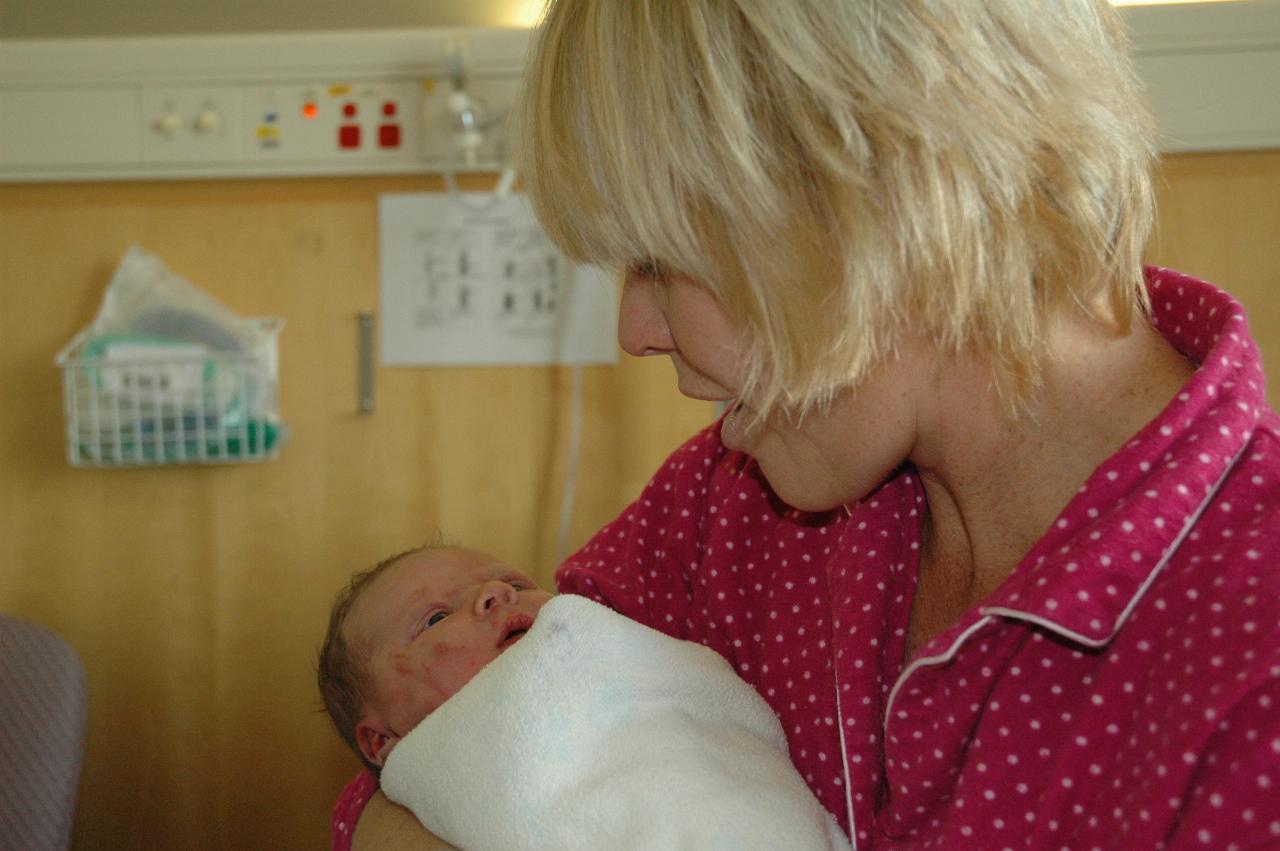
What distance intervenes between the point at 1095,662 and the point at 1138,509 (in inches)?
4.2

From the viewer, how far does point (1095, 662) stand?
0.81 meters

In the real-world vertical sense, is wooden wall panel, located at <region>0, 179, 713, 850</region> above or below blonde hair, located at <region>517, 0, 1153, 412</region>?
below

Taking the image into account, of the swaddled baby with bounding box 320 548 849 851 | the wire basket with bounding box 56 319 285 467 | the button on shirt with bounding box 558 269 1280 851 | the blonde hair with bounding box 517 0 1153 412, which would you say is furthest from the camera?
the wire basket with bounding box 56 319 285 467

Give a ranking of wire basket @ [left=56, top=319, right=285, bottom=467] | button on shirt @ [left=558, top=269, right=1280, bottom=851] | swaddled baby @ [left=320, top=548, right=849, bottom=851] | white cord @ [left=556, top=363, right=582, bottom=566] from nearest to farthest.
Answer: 1. button on shirt @ [left=558, top=269, right=1280, bottom=851]
2. swaddled baby @ [left=320, top=548, right=849, bottom=851]
3. wire basket @ [left=56, top=319, right=285, bottom=467]
4. white cord @ [left=556, top=363, right=582, bottom=566]

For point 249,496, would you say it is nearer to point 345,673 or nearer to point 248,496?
point 248,496

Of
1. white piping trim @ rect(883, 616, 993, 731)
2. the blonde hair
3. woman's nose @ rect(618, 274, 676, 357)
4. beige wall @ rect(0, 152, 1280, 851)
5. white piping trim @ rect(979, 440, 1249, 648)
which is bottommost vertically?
beige wall @ rect(0, 152, 1280, 851)

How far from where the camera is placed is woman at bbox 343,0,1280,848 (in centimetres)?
77

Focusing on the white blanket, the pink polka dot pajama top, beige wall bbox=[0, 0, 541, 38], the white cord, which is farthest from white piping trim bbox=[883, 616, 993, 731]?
beige wall bbox=[0, 0, 541, 38]

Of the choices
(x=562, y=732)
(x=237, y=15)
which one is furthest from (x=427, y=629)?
(x=237, y=15)

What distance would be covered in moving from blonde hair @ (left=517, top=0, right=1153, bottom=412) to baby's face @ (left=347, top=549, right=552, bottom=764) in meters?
0.44

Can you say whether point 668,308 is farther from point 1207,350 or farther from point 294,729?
point 294,729

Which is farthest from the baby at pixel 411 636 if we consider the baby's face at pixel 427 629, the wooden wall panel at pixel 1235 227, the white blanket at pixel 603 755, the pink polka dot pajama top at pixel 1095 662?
the wooden wall panel at pixel 1235 227

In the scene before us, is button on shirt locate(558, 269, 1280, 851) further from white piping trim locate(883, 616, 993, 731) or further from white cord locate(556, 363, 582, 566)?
white cord locate(556, 363, 582, 566)

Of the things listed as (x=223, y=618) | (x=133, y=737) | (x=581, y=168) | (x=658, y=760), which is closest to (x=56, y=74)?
(x=223, y=618)
